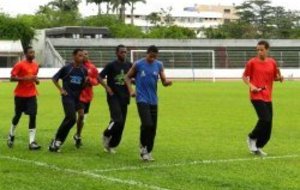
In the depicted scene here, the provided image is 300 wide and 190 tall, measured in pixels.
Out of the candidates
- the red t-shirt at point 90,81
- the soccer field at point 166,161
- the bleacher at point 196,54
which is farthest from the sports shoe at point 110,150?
the bleacher at point 196,54

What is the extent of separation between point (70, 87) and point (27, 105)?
112 centimetres

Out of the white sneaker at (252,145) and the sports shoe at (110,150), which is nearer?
the white sneaker at (252,145)

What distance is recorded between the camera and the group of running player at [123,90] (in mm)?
11477

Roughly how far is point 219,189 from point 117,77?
13.9 ft

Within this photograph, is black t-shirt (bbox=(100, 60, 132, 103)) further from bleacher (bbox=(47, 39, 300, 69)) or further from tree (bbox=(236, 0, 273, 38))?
tree (bbox=(236, 0, 273, 38))

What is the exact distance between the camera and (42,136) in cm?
1559

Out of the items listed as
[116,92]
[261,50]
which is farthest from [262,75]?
[116,92]

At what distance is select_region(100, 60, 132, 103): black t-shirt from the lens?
12547 mm

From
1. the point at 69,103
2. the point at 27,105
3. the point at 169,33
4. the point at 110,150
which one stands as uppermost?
the point at 69,103

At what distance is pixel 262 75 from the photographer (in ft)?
40.0

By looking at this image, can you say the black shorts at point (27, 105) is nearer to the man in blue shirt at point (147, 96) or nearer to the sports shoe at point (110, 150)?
the sports shoe at point (110, 150)

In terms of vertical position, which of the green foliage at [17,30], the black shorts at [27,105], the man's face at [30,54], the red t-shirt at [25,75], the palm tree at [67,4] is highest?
the palm tree at [67,4]

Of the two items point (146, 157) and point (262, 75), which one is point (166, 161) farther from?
point (262, 75)

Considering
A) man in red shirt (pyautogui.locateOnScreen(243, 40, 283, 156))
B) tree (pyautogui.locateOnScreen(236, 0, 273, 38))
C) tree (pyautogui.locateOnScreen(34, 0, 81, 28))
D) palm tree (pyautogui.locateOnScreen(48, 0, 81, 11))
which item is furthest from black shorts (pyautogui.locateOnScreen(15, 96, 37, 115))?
tree (pyautogui.locateOnScreen(236, 0, 273, 38))
